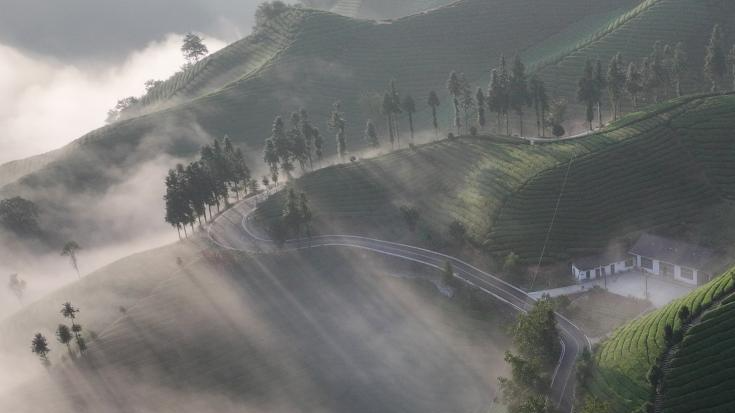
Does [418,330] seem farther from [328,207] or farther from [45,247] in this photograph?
[45,247]

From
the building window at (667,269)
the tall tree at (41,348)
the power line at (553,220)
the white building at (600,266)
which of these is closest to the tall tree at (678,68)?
the power line at (553,220)

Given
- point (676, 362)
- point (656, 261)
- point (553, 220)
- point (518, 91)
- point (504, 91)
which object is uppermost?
point (504, 91)

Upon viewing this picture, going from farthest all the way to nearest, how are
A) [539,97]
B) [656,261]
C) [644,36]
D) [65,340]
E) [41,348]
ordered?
[644,36], [539,97], [656,261], [65,340], [41,348]

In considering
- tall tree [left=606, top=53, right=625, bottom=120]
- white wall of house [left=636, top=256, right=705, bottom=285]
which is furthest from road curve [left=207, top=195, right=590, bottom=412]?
tall tree [left=606, top=53, right=625, bottom=120]

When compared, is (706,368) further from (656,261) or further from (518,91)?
(518,91)

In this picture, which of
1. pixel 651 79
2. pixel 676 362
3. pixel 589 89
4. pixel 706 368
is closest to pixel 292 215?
pixel 589 89

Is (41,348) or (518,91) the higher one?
(518,91)

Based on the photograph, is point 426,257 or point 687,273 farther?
point 426,257
